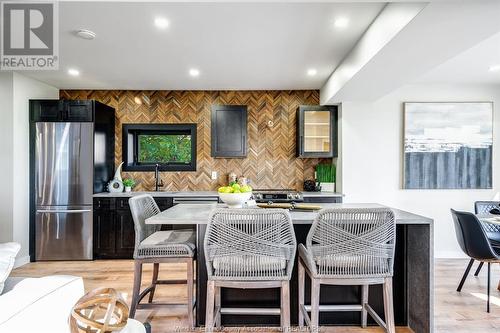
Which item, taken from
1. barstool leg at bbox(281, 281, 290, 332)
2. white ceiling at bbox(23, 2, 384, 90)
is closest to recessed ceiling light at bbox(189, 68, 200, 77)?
white ceiling at bbox(23, 2, 384, 90)

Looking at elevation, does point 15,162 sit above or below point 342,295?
above

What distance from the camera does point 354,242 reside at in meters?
1.83

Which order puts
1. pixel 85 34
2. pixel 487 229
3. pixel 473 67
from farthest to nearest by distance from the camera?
1. pixel 473 67
2. pixel 487 229
3. pixel 85 34

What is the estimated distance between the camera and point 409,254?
7.77 feet

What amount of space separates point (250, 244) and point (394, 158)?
3.52 m

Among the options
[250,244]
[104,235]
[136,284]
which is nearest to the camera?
[250,244]

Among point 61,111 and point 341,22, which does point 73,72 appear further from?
point 341,22

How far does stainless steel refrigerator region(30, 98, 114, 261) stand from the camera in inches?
162

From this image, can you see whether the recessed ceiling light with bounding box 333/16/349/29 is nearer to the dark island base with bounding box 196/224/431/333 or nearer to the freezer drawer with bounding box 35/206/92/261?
the dark island base with bounding box 196/224/431/333

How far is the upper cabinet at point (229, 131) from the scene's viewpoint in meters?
4.70

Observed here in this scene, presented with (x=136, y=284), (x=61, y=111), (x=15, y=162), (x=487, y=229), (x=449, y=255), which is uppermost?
(x=61, y=111)

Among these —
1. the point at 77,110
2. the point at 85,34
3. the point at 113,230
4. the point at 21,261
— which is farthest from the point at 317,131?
the point at 21,261

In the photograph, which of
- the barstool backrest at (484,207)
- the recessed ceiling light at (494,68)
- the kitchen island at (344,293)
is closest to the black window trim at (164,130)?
the kitchen island at (344,293)

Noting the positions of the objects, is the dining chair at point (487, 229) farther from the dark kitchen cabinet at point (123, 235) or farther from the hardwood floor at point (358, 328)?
the dark kitchen cabinet at point (123, 235)
